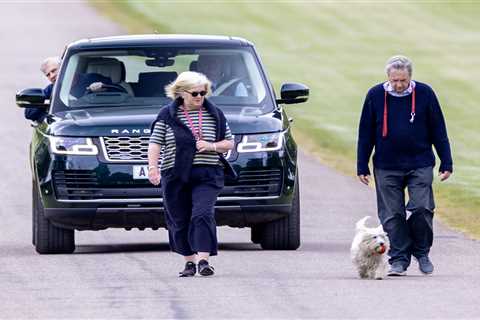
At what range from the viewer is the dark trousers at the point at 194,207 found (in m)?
13.2

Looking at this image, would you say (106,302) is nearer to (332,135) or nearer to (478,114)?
(332,135)

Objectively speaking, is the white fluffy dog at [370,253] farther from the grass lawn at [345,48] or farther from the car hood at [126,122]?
the grass lawn at [345,48]

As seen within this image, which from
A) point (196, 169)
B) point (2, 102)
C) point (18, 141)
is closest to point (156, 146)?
point (196, 169)

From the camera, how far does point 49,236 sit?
1529 centimetres

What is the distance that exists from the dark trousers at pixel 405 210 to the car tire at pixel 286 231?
1.51 meters

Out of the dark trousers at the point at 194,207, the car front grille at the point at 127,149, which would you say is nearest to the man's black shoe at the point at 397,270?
the dark trousers at the point at 194,207

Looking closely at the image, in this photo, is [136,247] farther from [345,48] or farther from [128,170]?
[345,48]

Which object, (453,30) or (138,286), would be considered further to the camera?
(453,30)

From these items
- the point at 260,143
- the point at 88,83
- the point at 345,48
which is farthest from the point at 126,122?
the point at 345,48

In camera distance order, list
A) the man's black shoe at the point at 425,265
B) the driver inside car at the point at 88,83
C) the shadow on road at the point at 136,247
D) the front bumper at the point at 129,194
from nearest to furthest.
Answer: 1. the man's black shoe at the point at 425,265
2. the front bumper at the point at 129,194
3. the shadow on road at the point at 136,247
4. the driver inside car at the point at 88,83

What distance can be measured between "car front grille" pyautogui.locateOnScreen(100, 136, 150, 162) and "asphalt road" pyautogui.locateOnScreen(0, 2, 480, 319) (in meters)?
0.78

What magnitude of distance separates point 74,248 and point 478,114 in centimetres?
2026

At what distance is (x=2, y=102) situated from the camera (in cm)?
3403

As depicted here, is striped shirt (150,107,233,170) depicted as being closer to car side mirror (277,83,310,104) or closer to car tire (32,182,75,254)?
car tire (32,182,75,254)
